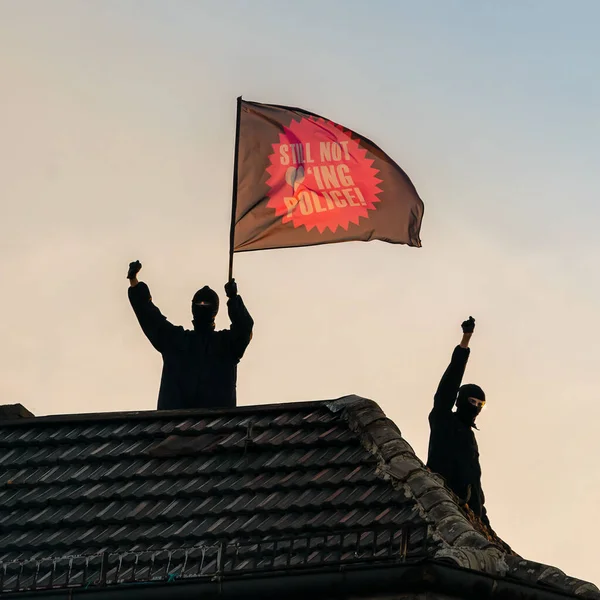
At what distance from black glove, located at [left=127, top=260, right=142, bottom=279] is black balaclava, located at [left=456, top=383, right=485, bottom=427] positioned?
314cm

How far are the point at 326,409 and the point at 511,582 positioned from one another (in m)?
3.36

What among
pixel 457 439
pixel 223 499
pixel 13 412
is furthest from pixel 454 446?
pixel 13 412

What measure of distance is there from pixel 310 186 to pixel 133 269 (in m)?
1.89

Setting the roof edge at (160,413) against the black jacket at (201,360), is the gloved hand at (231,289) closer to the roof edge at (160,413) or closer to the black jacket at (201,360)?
the black jacket at (201,360)

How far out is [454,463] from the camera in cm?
1583

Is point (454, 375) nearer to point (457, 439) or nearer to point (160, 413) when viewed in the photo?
point (457, 439)

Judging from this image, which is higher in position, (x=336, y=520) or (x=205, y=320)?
(x=205, y=320)

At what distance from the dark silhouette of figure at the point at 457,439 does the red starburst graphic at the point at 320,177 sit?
2.22 m

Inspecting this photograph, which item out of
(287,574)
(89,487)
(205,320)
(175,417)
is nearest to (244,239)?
(205,320)

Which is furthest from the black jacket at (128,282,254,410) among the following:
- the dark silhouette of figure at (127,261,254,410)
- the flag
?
the flag

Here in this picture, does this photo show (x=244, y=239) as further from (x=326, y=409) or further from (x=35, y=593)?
(x=35, y=593)

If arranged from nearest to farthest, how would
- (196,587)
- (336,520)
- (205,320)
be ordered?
(196,587), (336,520), (205,320)

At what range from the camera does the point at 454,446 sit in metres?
15.9

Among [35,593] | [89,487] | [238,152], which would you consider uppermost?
[238,152]
